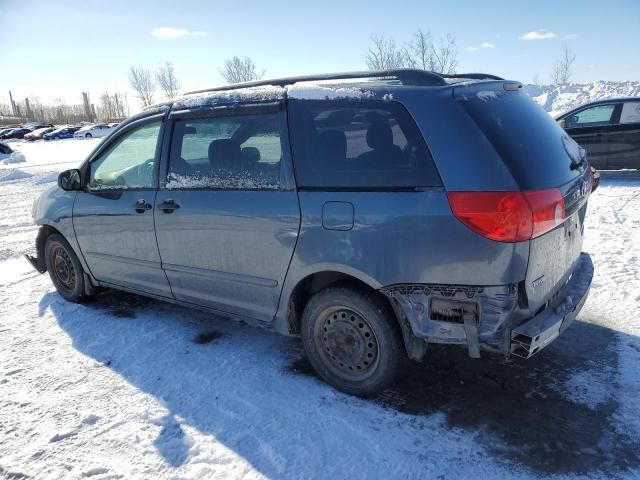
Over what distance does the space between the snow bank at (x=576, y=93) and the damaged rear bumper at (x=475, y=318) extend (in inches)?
1450

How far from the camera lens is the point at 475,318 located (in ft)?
8.38

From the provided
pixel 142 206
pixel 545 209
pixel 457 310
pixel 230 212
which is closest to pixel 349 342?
pixel 457 310

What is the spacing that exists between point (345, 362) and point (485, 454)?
96 cm

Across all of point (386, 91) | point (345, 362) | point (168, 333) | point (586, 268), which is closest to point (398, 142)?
point (386, 91)

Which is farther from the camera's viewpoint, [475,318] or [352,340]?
[352,340]

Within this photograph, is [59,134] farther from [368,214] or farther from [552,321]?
[552,321]

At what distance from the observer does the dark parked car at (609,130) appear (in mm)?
9203

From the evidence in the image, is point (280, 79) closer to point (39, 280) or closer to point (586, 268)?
point (586, 268)

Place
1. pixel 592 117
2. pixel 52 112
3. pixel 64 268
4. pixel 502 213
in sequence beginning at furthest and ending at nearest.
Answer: pixel 52 112 → pixel 592 117 → pixel 64 268 → pixel 502 213

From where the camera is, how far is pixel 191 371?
3.40m

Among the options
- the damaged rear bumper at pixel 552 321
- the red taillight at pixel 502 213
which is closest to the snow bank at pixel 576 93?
the damaged rear bumper at pixel 552 321

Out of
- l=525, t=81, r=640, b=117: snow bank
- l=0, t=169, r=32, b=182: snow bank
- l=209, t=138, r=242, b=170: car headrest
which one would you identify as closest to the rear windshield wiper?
l=209, t=138, r=242, b=170: car headrest

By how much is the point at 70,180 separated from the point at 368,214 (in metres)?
3.04

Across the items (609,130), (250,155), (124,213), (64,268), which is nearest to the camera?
(250,155)
